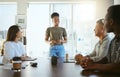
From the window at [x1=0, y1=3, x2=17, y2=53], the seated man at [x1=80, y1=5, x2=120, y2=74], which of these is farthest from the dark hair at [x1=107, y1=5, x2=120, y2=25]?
the window at [x1=0, y1=3, x2=17, y2=53]

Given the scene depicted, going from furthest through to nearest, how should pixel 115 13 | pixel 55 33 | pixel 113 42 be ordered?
pixel 55 33 → pixel 113 42 → pixel 115 13

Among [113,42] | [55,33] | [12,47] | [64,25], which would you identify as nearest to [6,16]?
[64,25]

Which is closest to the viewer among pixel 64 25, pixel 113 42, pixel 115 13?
pixel 115 13

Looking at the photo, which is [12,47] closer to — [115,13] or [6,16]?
[115,13]

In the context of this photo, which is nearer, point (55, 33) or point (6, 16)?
point (55, 33)

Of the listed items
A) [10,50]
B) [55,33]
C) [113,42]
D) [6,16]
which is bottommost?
[10,50]

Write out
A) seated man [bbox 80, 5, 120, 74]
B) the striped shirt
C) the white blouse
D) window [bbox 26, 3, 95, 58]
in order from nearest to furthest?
seated man [bbox 80, 5, 120, 74] → the white blouse → the striped shirt → window [bbox 26, 3, 95, 58]

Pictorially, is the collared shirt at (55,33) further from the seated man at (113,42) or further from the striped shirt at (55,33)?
the seated man at (113,42)

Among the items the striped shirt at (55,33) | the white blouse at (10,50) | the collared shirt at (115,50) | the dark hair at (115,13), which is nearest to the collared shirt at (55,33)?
the striped shirt at (55,33)

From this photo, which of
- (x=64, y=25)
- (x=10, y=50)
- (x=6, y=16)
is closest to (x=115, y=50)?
(x=10, y=50)

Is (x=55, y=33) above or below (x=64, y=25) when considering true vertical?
below

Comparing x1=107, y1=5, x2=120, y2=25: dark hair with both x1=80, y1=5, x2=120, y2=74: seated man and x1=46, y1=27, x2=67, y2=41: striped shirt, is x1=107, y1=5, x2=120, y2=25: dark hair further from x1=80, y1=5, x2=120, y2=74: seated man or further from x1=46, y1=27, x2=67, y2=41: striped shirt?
x1=46, y1=27, x2=67, y2=41: striped shirt

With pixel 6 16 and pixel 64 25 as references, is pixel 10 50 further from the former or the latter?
pixel 6 16

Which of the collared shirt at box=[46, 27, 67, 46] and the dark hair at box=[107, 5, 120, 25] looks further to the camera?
the collared shirt at box=[46, 27, 67, 46]
